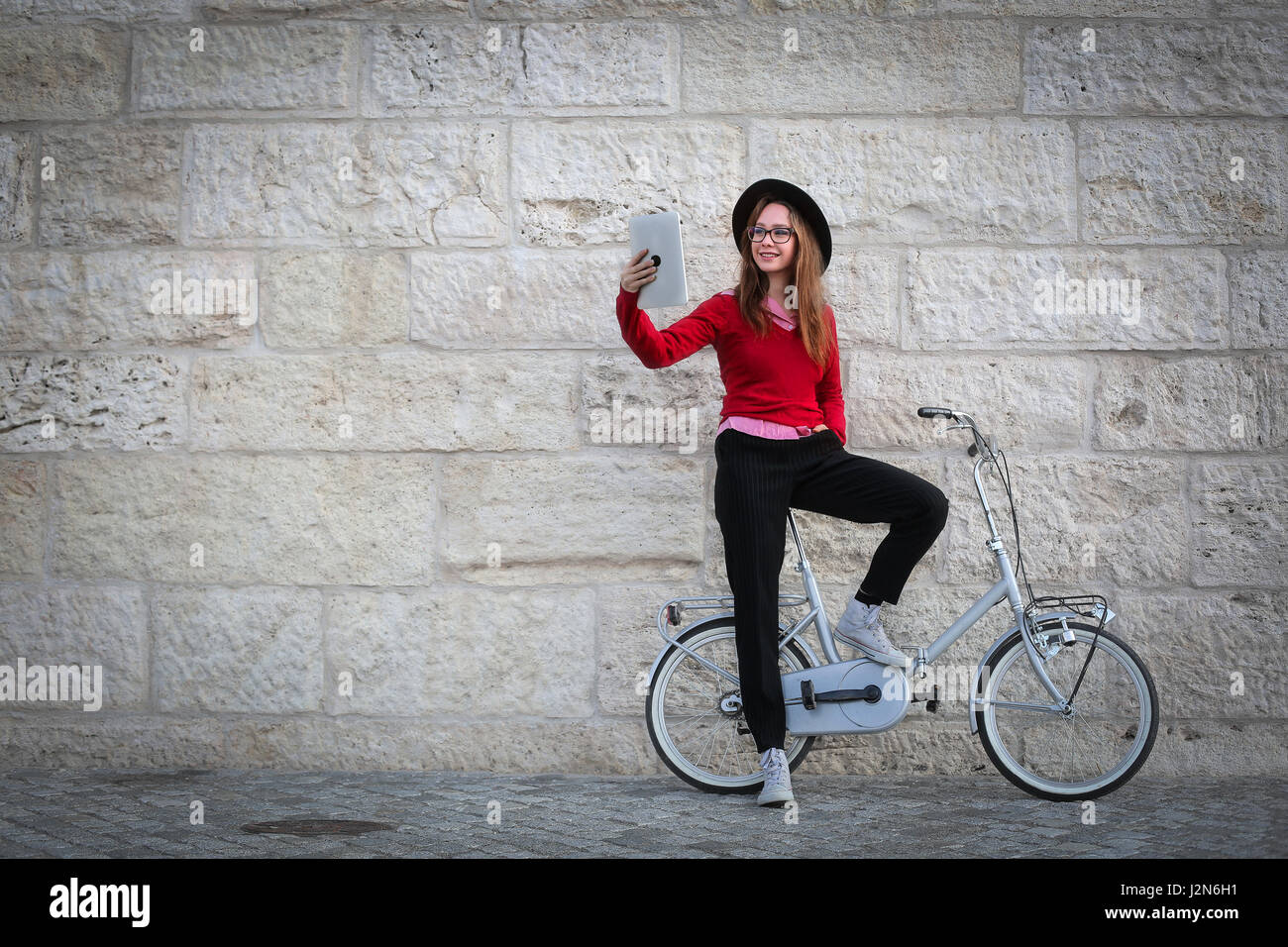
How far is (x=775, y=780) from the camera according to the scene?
4.34 meters

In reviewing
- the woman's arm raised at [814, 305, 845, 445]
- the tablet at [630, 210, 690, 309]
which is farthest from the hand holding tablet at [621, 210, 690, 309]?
the woman's arm raised at [814, 305, 845, 445]

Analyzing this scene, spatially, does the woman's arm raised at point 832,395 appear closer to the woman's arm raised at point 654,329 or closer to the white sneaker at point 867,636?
the woman's arm raised at point 654,329

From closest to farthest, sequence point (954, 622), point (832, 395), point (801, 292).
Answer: point (801, 292), point (832, 395), point (954, 622)

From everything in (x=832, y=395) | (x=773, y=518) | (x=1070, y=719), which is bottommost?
(x=1070, y=719)

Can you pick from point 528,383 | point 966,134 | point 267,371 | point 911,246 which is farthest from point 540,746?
point 966,134

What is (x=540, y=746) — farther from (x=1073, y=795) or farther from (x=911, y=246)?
(x=911, y=246)

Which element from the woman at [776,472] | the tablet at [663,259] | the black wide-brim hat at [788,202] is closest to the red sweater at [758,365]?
the woman at [776,472]

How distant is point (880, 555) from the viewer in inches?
175

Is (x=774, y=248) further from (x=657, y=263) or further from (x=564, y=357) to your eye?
(x=564, y=357)

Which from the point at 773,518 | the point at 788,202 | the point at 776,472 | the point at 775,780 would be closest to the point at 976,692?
the point at 775,780

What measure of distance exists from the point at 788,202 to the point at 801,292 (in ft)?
1.15

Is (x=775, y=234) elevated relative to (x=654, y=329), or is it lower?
elevated

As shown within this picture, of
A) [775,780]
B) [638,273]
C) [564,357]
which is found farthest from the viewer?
[564,357]

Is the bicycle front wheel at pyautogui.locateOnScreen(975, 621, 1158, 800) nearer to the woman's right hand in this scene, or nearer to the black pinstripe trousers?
the black pinstripe trousers
